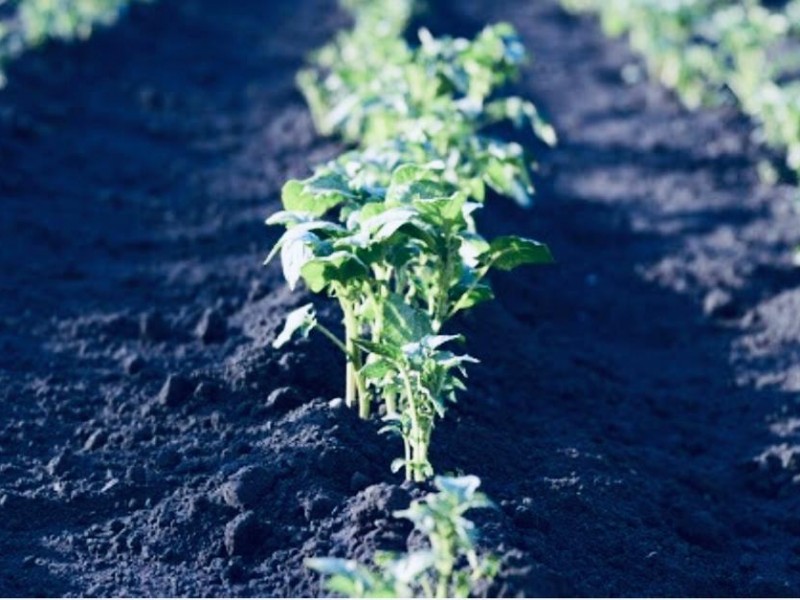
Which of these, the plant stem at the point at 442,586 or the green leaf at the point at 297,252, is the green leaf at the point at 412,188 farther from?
the plant stem at the point at 442,586

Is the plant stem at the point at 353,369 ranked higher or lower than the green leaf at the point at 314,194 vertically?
lower

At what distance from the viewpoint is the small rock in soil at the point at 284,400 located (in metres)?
4.65

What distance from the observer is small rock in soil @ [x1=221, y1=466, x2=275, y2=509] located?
13.3 feet

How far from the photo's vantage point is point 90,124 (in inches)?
342

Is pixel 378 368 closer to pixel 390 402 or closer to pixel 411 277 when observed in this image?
pixel 390 402

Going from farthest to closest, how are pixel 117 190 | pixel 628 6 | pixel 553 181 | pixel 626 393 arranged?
pixel 628 6, pixel 553 181, pixel 117 190, pixel 626 393

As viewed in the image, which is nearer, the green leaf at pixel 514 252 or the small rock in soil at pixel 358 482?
the small rock in soil at pixel 358 482

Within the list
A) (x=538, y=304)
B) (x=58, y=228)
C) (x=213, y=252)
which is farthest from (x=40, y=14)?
(x=538, y=304)

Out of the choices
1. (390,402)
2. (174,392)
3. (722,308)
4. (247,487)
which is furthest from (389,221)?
(722,308)

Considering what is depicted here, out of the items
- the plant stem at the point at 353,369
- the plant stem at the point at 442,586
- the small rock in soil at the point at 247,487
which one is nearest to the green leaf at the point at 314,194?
the plant stem at the point at 353,369

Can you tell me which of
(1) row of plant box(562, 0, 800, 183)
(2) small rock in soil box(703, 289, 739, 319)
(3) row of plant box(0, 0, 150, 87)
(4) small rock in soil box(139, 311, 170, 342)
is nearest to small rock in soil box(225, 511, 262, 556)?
(4) small rock in soil box(139, 311, 170, 342)

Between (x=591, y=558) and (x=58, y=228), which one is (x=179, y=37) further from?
(x=591, y=558)

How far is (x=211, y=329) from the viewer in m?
5.55

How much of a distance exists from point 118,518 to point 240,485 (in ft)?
1.39
